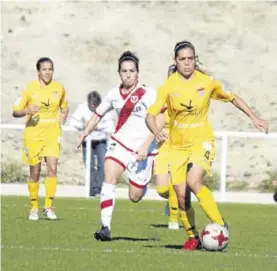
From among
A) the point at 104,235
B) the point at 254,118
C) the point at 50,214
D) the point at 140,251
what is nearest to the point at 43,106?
the point at 50,214

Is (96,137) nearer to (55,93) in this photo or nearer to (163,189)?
(55,93)

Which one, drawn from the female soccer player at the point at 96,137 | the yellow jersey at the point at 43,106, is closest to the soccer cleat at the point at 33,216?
the yellow jersey at the point at 43,106

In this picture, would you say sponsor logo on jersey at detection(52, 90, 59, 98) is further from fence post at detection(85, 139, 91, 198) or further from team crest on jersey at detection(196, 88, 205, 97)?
fence post at detection(85, 139, 91, 198)

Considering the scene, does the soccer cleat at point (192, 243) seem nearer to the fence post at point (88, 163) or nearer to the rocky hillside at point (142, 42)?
the fence post at point (88, 163)

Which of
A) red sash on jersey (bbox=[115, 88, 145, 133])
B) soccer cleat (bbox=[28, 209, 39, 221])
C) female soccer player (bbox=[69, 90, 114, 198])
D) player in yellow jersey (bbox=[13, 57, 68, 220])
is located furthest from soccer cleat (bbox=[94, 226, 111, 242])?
female soccer player (bbox=[69, 90, 114, 198])

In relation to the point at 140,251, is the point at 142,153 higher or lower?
higher

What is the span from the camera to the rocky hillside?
36406 mm

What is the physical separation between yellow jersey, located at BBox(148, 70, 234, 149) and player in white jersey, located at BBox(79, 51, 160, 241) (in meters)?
1.30

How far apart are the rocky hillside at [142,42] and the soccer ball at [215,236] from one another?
22.7 metres

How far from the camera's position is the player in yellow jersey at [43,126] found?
18453 mm

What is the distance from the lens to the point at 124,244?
14016mm

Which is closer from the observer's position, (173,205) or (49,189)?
(173,205)

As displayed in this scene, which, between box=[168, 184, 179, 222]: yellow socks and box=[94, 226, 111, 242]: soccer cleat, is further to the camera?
box=[168, 184, 179, 222]: yellow socks

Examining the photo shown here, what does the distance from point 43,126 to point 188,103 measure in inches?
229
